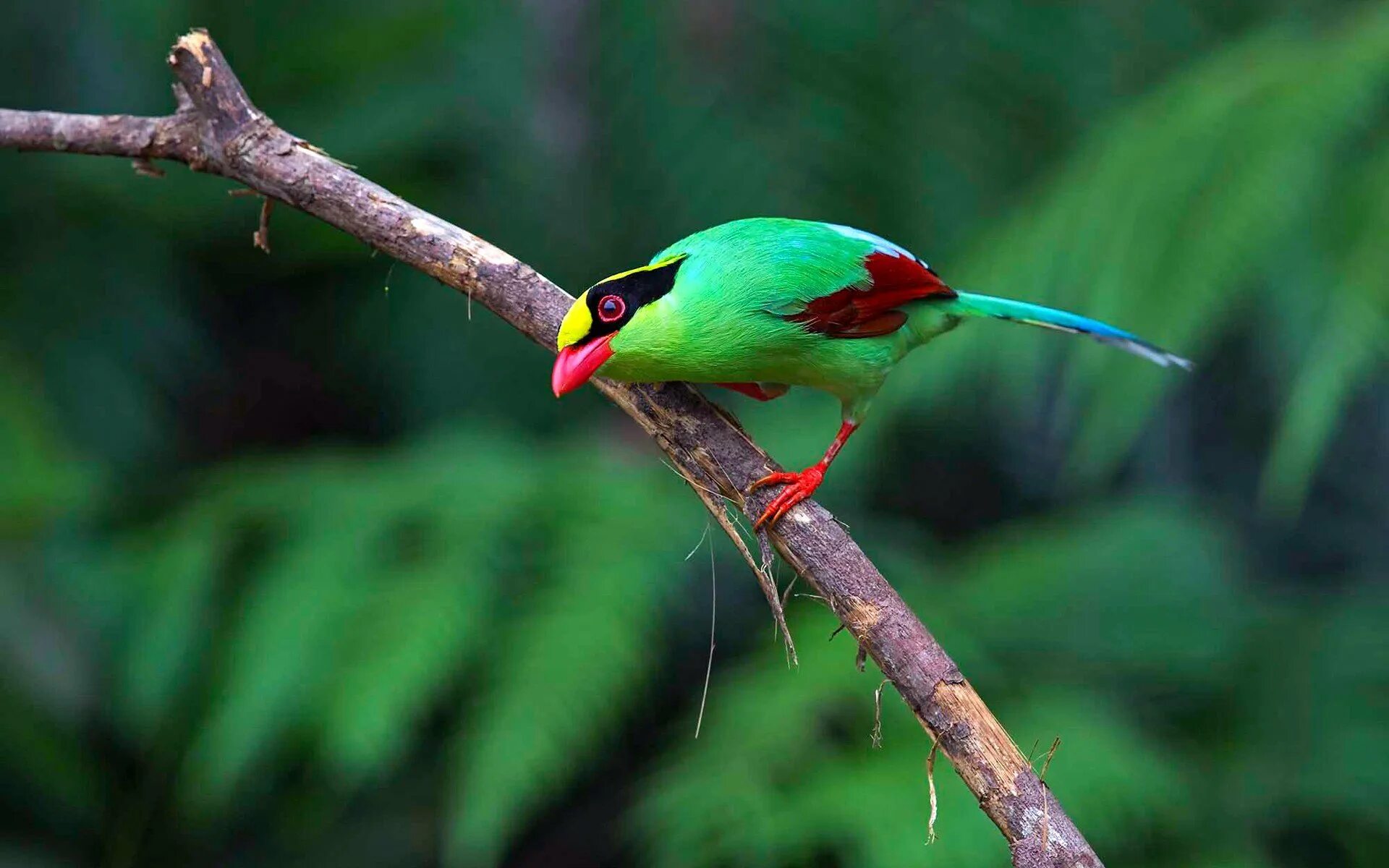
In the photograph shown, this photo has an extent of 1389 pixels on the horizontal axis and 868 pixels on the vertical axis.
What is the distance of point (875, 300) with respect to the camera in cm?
185

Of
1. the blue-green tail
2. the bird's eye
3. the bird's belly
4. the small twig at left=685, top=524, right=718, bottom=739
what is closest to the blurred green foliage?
the small twig at left=685, top=524, right=718, bottom=739

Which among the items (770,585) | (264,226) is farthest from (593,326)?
(264,226)

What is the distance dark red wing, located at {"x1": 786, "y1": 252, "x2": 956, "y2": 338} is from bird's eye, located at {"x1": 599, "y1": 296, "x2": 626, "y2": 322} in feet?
0.89

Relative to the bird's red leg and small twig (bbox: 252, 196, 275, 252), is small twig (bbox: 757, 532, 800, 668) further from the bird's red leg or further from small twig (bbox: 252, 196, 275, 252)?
small twig (bbox: 252, 196, 275, 252)

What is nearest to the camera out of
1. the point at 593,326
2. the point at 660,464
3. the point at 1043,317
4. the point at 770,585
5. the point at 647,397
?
the point at 770,585

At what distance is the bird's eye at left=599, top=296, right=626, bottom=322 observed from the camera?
159cm

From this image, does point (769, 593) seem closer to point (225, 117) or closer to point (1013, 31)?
point (225, 117)

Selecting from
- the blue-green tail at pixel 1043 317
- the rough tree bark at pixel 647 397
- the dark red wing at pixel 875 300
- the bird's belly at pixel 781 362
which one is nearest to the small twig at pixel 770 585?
the rough tree bark at pixel 647 397

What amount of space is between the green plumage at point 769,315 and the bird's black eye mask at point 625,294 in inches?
0.4

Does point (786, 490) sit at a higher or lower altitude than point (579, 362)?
lower

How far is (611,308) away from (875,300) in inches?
17.9

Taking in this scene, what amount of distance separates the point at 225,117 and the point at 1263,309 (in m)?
2.60

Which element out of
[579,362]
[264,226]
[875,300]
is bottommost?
[875,300]

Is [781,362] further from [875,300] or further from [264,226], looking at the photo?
[264,226]
